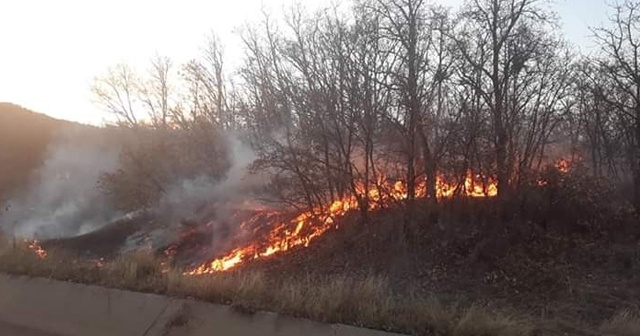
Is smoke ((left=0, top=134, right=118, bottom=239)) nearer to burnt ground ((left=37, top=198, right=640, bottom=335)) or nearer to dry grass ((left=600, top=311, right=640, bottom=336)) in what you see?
burnt ground ((left=37, top=198, right=640, bottom=335))

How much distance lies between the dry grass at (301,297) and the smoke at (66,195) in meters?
31.7

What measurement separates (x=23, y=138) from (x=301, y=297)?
53.5 m

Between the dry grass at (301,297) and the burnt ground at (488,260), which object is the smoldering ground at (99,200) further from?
the dry grass at (301,297)

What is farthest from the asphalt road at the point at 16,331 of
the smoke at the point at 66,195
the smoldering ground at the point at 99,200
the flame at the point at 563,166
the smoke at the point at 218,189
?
the smoke at the point at 66,195

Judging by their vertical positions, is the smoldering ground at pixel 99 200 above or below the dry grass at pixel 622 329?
above

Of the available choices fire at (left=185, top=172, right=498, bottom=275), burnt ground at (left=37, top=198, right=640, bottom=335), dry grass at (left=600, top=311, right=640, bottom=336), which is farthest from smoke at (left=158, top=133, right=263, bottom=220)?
dry grass at (left=600, top=311, right=640, bottom=336)

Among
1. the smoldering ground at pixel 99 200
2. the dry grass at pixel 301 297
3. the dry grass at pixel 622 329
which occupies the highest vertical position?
the smoldering ground at pixel 99 200

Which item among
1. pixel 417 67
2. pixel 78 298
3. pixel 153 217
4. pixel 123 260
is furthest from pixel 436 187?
pixel 153 217

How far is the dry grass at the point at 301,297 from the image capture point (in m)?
5.52

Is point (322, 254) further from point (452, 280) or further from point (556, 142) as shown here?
point (556, 142)

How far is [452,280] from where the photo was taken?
15836 mm

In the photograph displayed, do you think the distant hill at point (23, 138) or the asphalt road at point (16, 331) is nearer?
the asphalt road at point (16, 331)

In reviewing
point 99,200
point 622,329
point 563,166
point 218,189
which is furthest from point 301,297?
point 99,200

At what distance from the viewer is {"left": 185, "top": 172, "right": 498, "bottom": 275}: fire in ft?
62.0
